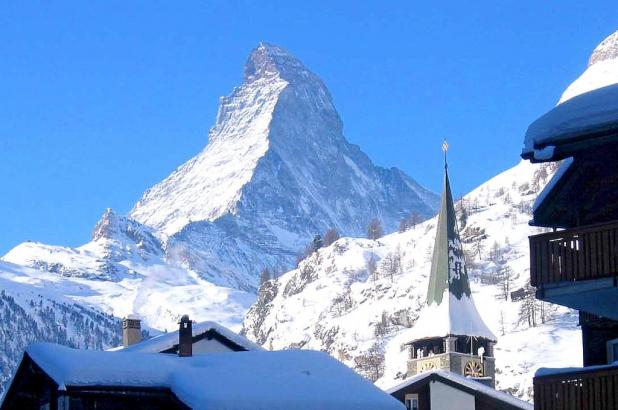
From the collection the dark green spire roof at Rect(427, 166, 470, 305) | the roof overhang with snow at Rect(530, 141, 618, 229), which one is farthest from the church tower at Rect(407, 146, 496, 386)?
the roof overhang with snow at Rect(530, 141, 618, 229)

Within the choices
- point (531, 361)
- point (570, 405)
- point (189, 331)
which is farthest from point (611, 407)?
point (531, 361)

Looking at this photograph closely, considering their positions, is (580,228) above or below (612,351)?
above

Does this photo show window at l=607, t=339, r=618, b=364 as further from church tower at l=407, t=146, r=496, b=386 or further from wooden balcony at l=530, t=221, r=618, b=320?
church tower at l=407, t=146, r=496, b=386

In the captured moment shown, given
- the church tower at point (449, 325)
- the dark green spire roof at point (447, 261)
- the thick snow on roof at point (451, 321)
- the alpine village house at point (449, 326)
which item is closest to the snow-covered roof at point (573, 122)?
the alpine village house at point (449, 326)

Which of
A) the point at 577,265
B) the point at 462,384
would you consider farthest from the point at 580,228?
the point at 462,384

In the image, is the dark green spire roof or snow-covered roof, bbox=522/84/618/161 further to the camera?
the dark green spire roof

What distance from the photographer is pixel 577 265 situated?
63.5 feet

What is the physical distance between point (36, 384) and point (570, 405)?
1402 centimetres

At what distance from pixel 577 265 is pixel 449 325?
4552 cm

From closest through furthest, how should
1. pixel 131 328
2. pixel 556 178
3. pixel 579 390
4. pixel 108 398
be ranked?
1. pixel 579 390
2. pixel 556 178
3. pixel 108 398
4. pixel 131 328

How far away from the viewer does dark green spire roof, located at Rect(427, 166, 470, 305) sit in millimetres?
68688

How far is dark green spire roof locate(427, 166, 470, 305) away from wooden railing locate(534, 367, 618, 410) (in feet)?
159

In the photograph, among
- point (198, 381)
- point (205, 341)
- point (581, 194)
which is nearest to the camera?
point (581, 194)

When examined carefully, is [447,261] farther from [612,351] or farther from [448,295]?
[612,351]
